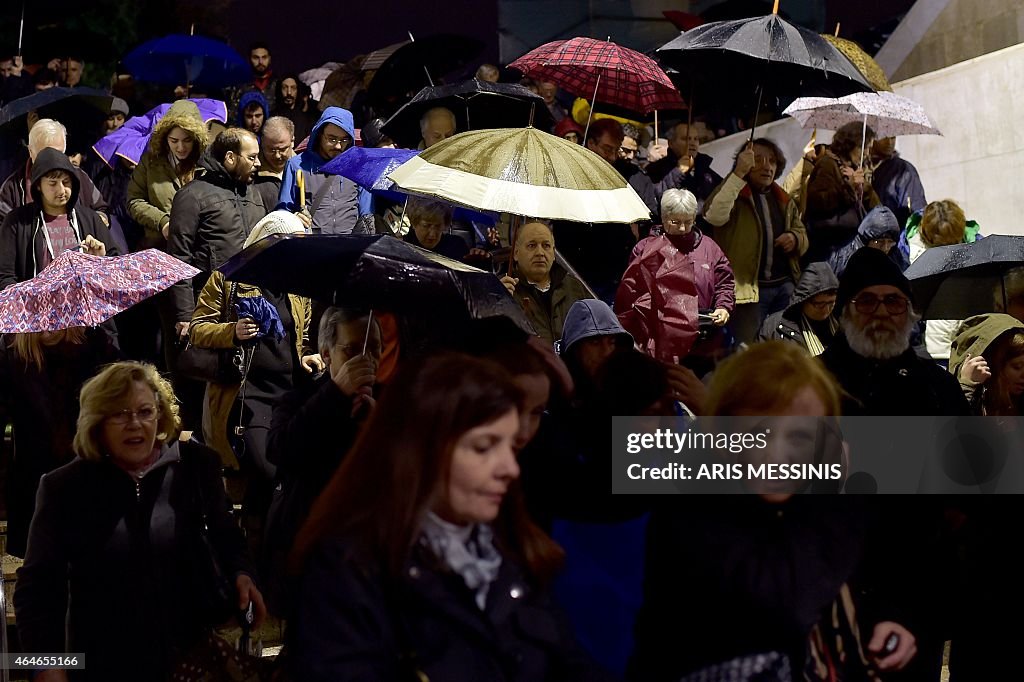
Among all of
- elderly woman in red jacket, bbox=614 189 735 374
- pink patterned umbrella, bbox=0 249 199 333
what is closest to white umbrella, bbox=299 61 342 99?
elderly woman in red jacket, bbox=614 189 735 374

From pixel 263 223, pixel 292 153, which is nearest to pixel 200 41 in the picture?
pixel 292 153

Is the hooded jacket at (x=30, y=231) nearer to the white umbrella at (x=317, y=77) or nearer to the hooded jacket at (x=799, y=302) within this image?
the hooded jacket at (x=799, y=302)

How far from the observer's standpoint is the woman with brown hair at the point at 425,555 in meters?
2.82

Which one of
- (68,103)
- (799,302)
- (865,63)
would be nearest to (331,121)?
(68,103)

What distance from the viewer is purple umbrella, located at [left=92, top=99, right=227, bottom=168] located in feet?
32.8

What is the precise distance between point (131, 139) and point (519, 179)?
545cm

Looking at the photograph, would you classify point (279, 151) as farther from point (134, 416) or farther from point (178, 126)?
point (134, 416)

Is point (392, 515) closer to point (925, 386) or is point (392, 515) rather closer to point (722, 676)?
point (722, 676)

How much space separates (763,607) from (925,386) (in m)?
1.96

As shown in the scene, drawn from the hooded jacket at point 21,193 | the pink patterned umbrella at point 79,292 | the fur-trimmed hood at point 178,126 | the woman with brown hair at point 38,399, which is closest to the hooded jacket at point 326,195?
the fur-trimmed hood at point 178,126

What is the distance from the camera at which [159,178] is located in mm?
8750

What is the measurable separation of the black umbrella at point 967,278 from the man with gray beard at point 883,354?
1.44m

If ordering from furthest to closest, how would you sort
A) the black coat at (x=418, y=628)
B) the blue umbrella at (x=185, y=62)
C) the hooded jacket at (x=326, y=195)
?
the blue umbrella at (x=185, y=62)
the hooded jacket at (x=326, y=195)
the black coat at (x=418, y=628)

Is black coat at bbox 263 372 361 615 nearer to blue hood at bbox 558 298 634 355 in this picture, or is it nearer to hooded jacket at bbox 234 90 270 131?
blue hood at bbox 558 298 634 355
